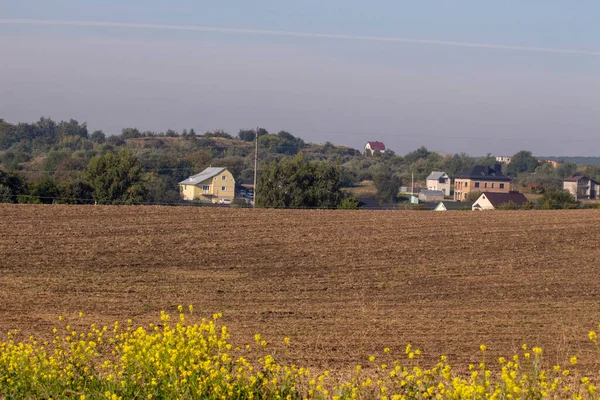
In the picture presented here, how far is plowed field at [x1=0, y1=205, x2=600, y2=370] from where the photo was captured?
39.3 feet

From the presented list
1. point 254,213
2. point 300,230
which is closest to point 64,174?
point 254,213

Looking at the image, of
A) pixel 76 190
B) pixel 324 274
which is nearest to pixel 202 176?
pixel 76 190

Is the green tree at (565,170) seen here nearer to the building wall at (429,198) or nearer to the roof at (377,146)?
the building wall at (429,198)

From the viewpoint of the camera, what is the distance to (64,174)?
152ft

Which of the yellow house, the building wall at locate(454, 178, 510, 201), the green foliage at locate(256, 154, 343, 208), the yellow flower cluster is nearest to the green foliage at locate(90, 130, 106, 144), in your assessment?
the yellow house

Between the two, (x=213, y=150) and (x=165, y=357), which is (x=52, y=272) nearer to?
(x=165, y=357)

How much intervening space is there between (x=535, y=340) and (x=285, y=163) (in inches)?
1094

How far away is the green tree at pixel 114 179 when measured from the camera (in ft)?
122

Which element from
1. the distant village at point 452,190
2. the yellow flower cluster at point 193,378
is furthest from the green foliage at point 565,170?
the yellow flower cluster at point 193,378

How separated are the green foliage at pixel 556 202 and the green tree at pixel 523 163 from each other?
55.4m

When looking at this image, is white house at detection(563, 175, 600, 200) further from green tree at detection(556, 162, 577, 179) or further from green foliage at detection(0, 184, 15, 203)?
green foliage at detection(0, 184, 15, 203)

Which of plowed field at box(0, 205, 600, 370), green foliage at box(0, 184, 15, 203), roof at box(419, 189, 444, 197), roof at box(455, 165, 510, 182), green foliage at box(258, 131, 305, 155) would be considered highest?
green foliage at box(258, 131, 305, 155)

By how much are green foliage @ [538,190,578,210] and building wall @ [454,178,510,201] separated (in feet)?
51.6

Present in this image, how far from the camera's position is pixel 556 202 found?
118 feet
